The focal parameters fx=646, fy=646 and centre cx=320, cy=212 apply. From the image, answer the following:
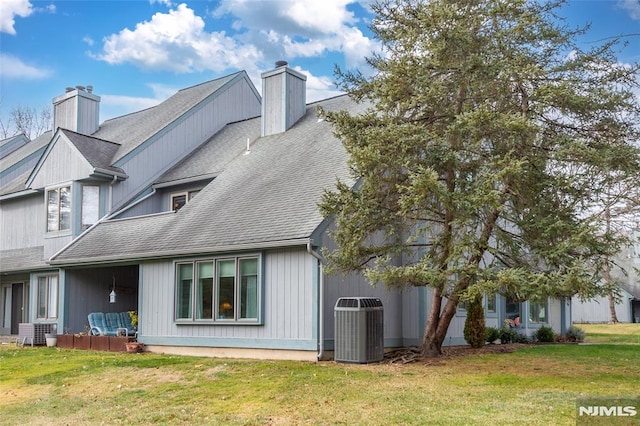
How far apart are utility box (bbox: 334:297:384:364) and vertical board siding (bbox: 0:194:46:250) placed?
13699 mm

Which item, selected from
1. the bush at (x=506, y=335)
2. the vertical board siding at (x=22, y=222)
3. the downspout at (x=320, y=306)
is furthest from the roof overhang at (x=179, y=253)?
the bush at (x=506, y=335)

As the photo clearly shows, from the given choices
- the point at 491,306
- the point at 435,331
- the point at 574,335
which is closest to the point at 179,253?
the point at 435,331

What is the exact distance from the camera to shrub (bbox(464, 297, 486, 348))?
1551 cm

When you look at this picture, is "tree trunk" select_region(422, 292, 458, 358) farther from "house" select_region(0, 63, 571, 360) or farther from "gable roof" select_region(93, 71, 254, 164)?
"gable roof" select_region(93, 71, 254, 164)

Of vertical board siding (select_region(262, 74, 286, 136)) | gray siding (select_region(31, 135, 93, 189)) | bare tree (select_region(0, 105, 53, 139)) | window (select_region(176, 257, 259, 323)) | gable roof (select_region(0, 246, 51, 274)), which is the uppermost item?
bare tree (select_region(0, 105, 53, 139))

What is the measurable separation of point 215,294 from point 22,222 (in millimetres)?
12099

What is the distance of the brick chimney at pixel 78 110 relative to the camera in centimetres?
2589

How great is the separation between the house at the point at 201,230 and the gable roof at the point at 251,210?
46 mm

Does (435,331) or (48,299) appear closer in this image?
(435,331)

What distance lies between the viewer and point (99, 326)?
17.8m

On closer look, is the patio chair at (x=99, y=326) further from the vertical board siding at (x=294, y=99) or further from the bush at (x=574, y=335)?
the bush at (x=574, y=335)

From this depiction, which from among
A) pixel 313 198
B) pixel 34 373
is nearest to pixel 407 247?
pixel 313 198

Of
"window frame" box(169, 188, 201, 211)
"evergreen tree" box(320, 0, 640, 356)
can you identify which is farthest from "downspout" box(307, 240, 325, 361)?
"window frame" box(169, 188, 201, 211)

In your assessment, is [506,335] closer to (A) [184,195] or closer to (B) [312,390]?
(B) [312,390]
